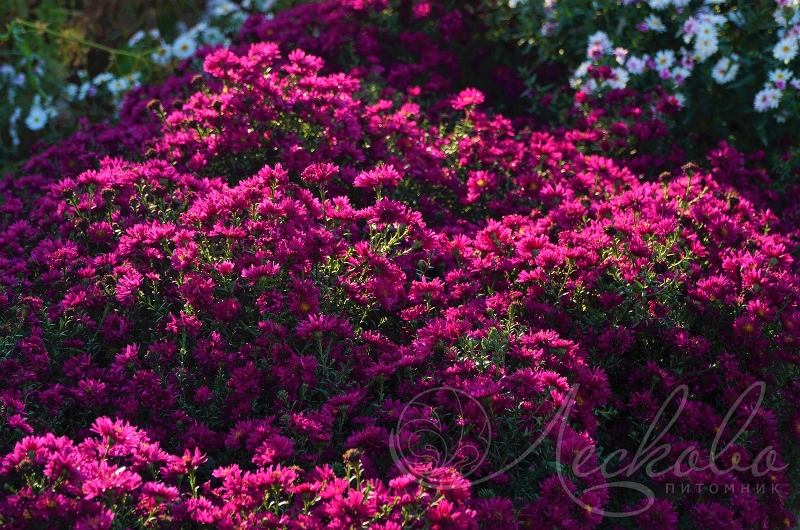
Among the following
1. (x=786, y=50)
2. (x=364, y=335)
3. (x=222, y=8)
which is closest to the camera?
(x=364, y=335)

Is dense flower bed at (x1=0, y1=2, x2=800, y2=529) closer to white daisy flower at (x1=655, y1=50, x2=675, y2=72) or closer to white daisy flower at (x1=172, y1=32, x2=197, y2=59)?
white daisy flower at (x1=655, y1=50, x2=675, y2=72)

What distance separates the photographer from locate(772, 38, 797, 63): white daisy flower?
4586 millimetres

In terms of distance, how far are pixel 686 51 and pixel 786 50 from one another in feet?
1.67

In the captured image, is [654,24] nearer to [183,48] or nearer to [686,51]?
[686,51]

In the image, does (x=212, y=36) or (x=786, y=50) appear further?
(x=212, y=36)

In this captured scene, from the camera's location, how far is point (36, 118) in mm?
5703

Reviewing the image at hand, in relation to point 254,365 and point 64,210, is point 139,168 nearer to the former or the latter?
point 64,210

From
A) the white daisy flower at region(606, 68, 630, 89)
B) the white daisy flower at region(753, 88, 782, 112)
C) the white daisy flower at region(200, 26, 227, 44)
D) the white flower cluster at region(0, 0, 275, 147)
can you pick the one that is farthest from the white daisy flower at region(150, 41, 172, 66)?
the white daisy flower at region(753, 88, 782, 112)

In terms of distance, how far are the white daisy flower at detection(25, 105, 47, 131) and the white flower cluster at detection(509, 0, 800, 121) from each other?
3243 mm

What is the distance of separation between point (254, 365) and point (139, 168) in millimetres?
1188

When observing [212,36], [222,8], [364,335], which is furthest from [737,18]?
[222,8]

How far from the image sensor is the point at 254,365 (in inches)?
110

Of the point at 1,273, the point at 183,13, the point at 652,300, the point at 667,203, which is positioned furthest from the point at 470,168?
the point at 183,13

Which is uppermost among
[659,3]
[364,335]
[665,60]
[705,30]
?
Result: [659,3]
